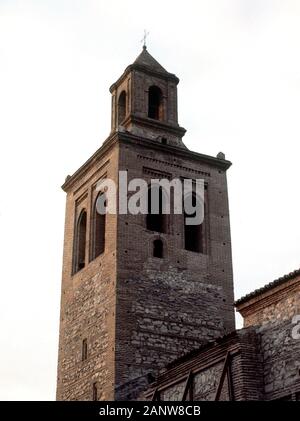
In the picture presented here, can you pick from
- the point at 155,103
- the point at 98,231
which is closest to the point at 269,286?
the point at 98,231

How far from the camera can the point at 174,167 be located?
2494 cm

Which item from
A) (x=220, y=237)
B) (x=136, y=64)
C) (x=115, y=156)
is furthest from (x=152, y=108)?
(x=220, y=237)

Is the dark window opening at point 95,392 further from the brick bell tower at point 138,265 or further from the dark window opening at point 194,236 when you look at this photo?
the dark window opening at point 194,236

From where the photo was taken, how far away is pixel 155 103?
88.3 feet

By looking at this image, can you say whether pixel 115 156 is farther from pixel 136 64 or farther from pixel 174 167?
pixel 136 64

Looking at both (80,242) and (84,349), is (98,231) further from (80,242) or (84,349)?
(84,349)

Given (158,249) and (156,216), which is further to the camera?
(156,216)

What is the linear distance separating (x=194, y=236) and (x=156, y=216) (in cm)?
141

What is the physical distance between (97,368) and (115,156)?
6.43 m

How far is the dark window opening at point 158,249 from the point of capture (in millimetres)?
23328

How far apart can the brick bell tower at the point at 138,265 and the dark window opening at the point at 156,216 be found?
0.03m

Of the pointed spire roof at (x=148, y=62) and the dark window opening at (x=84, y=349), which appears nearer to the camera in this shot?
the dark window opening at (x=84, y=349)

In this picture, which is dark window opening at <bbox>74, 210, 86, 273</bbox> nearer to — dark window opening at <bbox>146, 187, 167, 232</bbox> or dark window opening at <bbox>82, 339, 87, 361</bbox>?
dark window opening at <bbox>146, 187, 167, 232</bbox>

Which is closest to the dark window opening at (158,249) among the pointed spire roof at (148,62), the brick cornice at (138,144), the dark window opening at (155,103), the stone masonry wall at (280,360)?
the brick cornice at (138,144)
